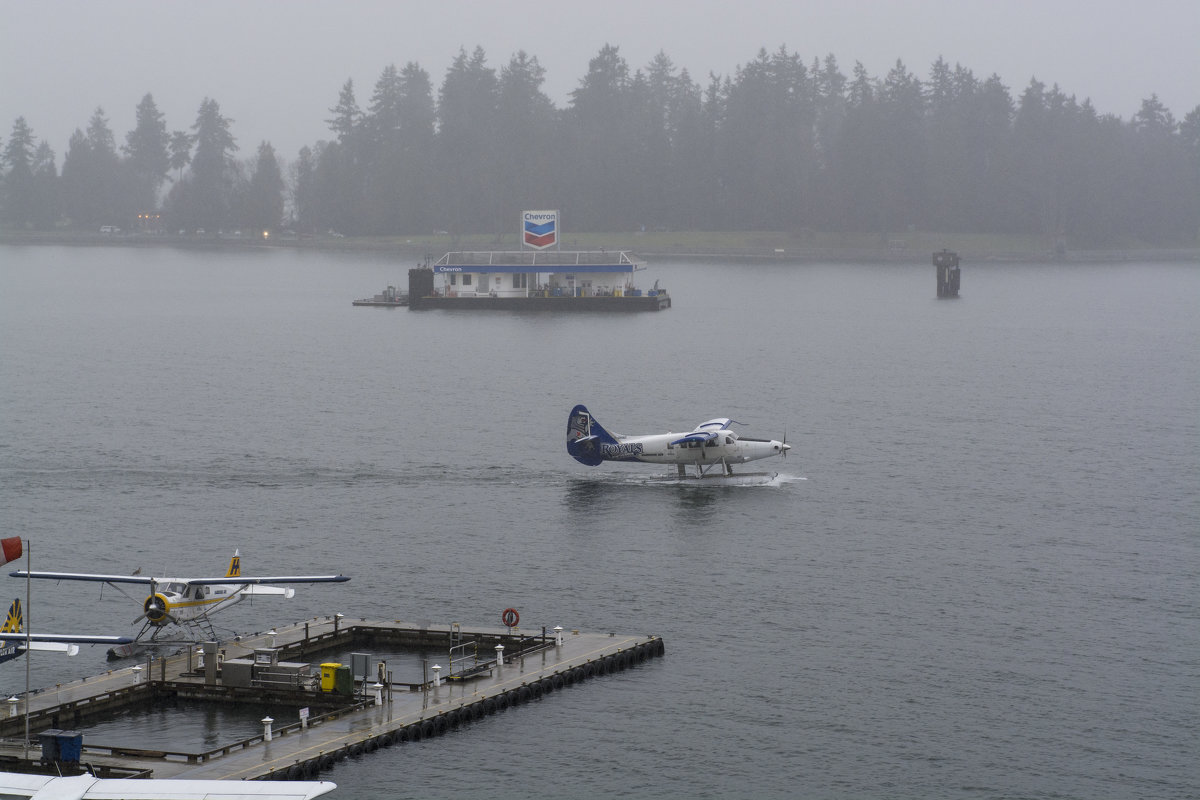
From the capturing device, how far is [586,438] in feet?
271

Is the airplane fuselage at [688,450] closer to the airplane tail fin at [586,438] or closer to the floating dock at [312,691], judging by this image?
the airplane tail fin at [586,438]

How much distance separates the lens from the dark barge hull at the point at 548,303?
7111 inches

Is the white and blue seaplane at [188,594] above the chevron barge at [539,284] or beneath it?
beneath

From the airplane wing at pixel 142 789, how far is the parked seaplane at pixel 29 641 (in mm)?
9225

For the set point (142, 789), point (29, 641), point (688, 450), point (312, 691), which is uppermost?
point (688, 450)

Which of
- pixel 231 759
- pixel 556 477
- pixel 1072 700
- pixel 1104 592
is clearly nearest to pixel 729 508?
pixel 556 477

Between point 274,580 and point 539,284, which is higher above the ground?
point 539,284

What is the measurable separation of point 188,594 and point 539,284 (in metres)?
132

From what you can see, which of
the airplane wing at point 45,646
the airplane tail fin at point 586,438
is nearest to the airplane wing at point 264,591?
the airplane wing at point 45,646

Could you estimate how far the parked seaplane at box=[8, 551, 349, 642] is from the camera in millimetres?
52656

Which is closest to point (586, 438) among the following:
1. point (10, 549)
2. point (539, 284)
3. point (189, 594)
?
point (189, 594)

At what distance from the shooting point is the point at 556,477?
84.9 metres

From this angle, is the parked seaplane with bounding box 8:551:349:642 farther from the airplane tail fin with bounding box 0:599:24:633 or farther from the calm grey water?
the airplane tail fin with bounding box 0:599:24:633

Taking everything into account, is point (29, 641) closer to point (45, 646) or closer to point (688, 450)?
point (45, 646)
